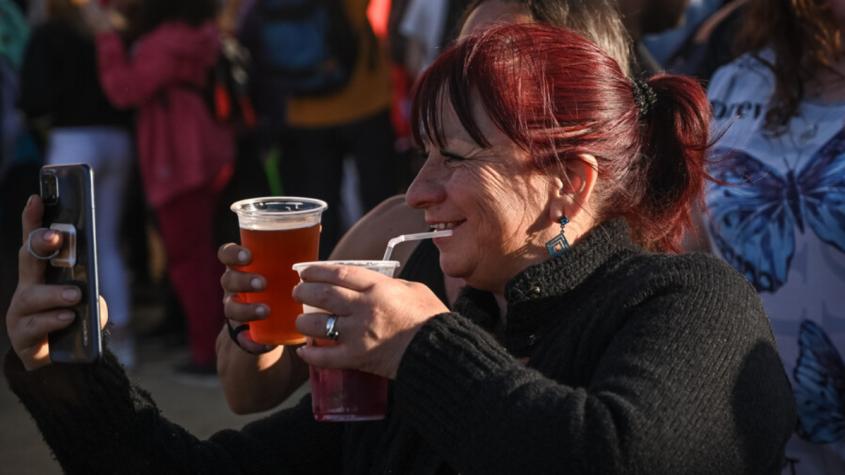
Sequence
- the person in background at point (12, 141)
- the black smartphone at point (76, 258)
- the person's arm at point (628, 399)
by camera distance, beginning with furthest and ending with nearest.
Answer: the person in background at point (12, 141), the black smartphone at point (76, 258), the person's arm at point (628, 399)

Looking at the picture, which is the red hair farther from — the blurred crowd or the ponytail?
the blurred crowd

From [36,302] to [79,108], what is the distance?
4.56 metres

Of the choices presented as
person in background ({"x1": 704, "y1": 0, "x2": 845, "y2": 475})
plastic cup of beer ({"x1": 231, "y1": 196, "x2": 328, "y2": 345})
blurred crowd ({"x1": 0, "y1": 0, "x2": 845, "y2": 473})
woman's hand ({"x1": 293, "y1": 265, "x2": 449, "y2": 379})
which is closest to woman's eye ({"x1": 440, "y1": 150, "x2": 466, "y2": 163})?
plastic cup of beer ({"x1": 231, "y1": 196, "x2": 328, "y2": 345})

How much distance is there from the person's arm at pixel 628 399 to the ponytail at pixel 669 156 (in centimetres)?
38

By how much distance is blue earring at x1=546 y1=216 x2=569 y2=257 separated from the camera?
2.13 m

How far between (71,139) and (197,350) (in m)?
1.33

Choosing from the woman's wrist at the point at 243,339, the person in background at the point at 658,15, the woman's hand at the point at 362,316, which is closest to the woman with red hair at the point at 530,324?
the woman's hand at the point at 362,316

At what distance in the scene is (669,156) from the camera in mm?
2244

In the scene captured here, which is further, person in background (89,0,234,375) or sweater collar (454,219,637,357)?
person in background (89,0,234,375)

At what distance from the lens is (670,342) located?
1811 mm

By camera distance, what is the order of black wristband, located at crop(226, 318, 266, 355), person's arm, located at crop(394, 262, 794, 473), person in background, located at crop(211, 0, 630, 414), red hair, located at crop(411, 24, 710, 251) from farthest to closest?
person in background, located at crop(211, 0, 630, 414) < black wristband, located at crop(226, 318, 266, 355) < red hair, located at crop(411, 24, 710, 251) < person's arm, located at crop(394, 262, 794, 473)

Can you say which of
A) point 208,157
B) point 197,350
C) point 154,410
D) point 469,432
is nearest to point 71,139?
point 208,157

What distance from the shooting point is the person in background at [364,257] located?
2504 millimetres

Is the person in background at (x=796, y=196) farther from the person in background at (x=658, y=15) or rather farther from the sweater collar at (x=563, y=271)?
the person in background at (x=658, y=15)
